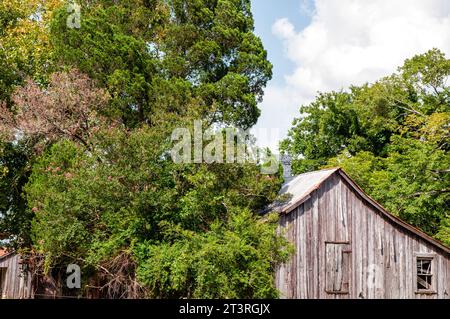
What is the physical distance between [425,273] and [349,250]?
3.42 meters

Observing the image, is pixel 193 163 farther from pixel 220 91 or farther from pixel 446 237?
pixel 446 237

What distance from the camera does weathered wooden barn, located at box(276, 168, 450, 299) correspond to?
1964 centimetres

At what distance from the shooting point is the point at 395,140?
35.8 m

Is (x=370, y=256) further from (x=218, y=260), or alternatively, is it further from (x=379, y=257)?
(x=218, y=260)

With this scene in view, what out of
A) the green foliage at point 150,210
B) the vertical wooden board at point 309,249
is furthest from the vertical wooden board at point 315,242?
the green foliage at point 150,210

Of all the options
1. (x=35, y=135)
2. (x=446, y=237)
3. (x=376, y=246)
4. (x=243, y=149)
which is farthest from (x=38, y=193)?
(x=446, y=237)

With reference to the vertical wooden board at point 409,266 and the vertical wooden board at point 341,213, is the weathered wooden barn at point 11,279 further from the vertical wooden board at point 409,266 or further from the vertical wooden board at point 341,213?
the vertical wooden board at point 409,266

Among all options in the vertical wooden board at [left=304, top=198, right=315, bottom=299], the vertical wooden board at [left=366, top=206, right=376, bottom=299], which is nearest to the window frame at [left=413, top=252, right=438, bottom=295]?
the vertical wooden board at [left=366, top=206, right=376, bottom=299]

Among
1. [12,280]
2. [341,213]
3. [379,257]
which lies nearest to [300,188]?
[341,213]

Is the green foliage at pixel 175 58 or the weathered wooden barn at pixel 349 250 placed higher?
the green foliage at pixel 175 58

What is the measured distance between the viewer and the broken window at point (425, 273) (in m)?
21.4

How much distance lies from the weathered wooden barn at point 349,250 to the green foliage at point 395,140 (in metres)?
7.00

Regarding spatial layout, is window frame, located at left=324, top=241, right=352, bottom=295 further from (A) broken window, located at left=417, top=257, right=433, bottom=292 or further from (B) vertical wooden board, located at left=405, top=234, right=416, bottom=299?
(A) broken window, located at left=417, top=257, right=433, bottom=292

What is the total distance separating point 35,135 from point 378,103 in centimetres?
2383
